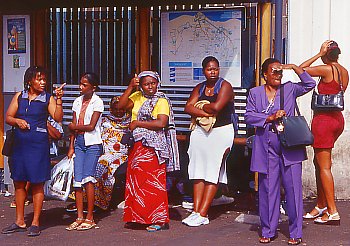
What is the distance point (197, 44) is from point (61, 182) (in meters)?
2.33

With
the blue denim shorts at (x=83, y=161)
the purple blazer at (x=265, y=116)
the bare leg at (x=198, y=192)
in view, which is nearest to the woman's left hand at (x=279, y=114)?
the purple blazer at (x=265, y=116)

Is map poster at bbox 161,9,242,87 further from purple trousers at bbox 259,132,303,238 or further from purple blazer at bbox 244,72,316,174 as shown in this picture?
purple trousers at bbox 259,132,303,238

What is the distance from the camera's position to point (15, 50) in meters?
9.42

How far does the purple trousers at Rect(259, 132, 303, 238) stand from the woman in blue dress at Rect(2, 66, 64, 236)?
2.13 metres

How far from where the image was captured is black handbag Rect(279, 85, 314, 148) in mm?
6879

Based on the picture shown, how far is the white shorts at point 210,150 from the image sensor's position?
7.82m

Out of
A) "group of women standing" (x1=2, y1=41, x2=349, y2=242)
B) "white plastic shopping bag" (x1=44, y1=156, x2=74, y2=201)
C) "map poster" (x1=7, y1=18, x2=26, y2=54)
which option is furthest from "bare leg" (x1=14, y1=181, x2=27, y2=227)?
"map poster" (x1=7, y1=18, x2=26, y2=54)

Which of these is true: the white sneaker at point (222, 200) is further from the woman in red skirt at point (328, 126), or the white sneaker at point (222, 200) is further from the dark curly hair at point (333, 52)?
the dark curly hair at point (333, 52)

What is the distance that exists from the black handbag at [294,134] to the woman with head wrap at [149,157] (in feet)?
4.33

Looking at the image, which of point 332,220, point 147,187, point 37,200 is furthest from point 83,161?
point 332,220

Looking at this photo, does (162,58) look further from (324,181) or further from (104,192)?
(324,181)

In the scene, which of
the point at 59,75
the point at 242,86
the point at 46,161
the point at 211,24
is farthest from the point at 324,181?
the point at 59,75

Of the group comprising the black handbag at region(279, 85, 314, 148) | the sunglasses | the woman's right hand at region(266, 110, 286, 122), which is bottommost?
the black handbag at region(279, 85, 314, 148)

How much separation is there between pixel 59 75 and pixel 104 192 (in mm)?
1848
